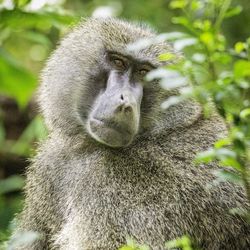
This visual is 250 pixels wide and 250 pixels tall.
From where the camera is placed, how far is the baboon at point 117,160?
11.6 feet

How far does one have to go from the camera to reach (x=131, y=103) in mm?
3604

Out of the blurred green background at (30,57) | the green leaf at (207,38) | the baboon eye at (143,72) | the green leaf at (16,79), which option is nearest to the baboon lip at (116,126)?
the baboon eye at (143,72)

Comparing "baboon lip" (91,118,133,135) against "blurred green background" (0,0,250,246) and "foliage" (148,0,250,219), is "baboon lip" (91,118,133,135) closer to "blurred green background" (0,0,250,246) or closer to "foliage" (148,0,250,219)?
"foliage" (148,0,250,219)

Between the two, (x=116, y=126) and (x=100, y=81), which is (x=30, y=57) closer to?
(x=100, y=81)

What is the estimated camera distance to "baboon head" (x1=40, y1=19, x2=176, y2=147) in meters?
3.69

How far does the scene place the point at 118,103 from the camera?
11.8 feet

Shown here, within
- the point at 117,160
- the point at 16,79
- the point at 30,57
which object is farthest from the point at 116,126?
the point at 30,57

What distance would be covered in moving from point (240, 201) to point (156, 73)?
1199mm

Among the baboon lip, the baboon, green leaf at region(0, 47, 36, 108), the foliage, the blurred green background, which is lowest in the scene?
the blurred green background

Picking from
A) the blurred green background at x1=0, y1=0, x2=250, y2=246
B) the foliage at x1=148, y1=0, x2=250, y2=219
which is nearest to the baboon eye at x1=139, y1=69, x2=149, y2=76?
the foliage at x1=148, y1=0, x2=250, y2=219

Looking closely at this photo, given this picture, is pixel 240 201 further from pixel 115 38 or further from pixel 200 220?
pixel 115 38

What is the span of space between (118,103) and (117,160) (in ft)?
1.22

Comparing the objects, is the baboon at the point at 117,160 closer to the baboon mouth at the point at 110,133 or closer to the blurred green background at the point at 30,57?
the baboon mouth at the point at 110,133

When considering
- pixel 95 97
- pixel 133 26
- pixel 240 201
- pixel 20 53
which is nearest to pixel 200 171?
pixel 240 201
